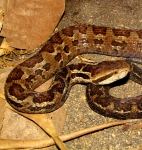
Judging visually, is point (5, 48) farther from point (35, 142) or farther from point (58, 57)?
point (35, 142)

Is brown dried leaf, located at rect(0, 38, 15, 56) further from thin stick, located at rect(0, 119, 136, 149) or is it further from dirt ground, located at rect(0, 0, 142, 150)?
thin stick, located at rect(0, 119, 136, 149)

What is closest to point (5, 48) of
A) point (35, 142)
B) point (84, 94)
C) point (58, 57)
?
point (58, 57)

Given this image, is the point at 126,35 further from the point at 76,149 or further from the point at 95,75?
the point at 76,149

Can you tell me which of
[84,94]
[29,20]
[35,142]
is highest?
[29,20]

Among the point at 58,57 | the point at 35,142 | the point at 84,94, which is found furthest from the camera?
the point at 58,57

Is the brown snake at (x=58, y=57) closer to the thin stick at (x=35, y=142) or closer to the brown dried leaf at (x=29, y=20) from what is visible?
the brown dried leaf at (x=29, y=20)

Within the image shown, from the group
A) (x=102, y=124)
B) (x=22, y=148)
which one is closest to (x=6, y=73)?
(x=22, y=148)

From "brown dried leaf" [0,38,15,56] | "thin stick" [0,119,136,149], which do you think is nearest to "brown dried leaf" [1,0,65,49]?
"brown dried leaf" [0,38,15,56]
